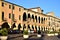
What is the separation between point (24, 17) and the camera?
69.5 meters

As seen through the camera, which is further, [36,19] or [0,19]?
[36,19]

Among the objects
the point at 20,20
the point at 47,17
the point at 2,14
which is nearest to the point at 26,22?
the point at 20,20

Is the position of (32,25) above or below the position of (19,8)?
below

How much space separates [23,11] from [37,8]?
16288mm

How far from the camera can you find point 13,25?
5862 centimetres

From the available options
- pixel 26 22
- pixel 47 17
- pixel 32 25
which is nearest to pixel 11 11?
pixel 26 22

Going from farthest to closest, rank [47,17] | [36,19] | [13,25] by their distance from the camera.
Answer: [47,17] → [36,19] → [13,25]

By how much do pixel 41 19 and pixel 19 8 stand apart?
20.7m

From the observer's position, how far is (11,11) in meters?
60.8

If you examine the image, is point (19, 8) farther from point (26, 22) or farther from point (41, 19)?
point (41, 19)

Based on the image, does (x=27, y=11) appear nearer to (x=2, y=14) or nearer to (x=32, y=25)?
(x=32, y=25)

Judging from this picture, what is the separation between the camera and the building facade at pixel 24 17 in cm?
5753

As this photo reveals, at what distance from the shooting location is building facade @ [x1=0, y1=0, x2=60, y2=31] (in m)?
57.5

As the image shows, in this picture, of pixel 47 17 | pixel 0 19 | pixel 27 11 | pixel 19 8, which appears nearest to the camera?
pixel 0 19
